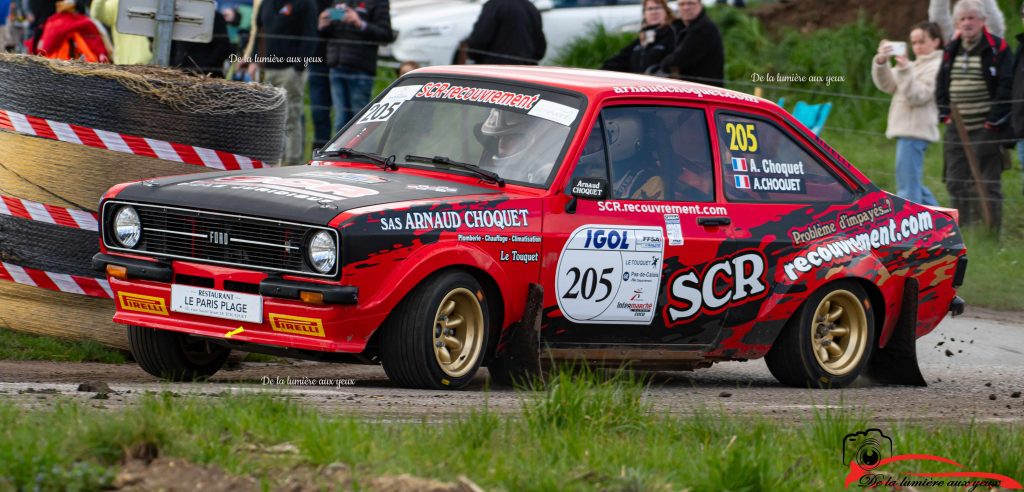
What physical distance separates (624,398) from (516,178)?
206 cm

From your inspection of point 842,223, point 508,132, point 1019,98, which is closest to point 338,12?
point 1019,98

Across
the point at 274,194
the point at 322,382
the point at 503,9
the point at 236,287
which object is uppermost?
the point at 503,9

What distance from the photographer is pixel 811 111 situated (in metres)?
17.9

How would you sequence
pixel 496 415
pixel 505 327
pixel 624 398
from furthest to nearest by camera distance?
pixel 505 327 < pixel 624 398 < pixel 496 415

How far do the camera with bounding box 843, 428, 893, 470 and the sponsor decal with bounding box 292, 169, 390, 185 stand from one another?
2.79 m

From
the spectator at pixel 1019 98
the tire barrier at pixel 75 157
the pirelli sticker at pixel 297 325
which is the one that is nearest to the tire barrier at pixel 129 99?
the tire barrier at pixel 75 157

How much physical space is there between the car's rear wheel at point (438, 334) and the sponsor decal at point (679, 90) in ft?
5.37

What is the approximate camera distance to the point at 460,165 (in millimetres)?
8078

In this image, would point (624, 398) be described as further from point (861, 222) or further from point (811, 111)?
point (811, 111)

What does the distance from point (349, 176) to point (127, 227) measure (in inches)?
44.0

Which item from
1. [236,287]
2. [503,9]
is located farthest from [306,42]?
[236,287]

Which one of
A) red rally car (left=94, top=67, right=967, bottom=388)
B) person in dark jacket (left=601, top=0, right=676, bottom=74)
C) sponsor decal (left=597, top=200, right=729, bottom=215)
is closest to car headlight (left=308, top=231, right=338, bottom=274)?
red rally car (left=94, top=67, right=967, bottom=388)

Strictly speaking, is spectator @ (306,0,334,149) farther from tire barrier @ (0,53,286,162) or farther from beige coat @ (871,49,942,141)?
tire barrier @ (0,53,286,162)

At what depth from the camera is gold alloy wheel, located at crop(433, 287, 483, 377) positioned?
7469 mm
